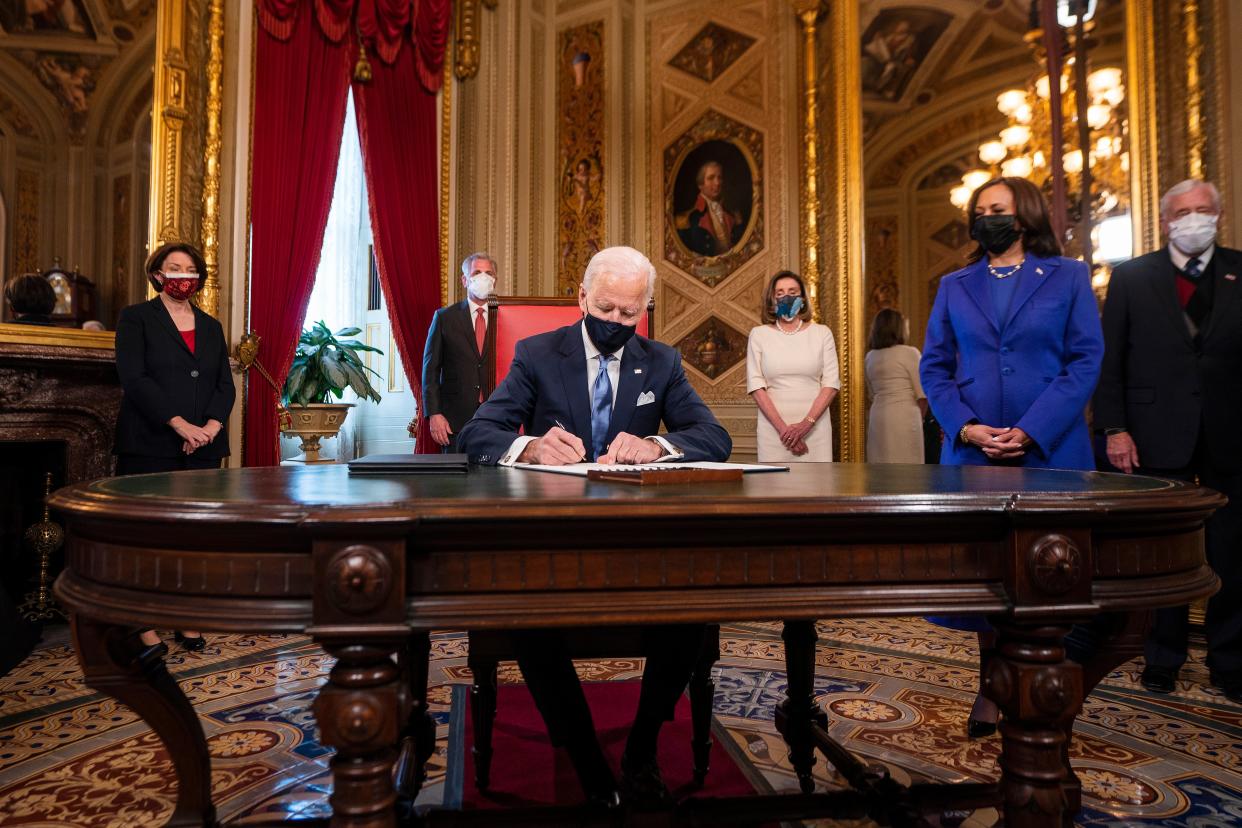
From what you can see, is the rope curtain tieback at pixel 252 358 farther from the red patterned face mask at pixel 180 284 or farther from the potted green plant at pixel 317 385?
the red patterned face mask at pixel 180 284

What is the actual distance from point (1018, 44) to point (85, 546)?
10266mm

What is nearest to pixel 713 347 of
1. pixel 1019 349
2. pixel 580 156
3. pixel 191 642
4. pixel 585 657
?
pixel 580 156

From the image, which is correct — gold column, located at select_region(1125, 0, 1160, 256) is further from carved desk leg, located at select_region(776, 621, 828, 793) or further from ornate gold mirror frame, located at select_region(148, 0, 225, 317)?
ornate gold mirror frame, located at select_region(148, 0, 225, 317)

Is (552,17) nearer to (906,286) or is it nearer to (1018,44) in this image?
(1018,44)

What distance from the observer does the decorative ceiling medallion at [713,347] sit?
6.34 metres

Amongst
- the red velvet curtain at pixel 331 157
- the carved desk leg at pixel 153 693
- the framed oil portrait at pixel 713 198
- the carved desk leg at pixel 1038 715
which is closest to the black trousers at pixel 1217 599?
the carved desk leg at pixel 1038 715

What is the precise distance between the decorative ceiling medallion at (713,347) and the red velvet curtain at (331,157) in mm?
2048

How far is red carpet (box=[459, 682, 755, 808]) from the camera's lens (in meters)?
2.03

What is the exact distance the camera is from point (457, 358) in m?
4.66

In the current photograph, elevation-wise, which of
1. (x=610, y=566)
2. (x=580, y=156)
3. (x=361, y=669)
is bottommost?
(x=361, y=669)

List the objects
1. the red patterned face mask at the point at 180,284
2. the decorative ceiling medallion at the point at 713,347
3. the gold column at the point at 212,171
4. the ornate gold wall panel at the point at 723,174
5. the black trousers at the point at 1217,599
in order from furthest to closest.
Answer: the decorative ceiling medallion at the point at 713,347 < the ornate gold wall panel at the point at 723,174 < the gold column at the point at 212,171 < the red patterned face mask at the point at 180,284 < the black trousers at the point at 1217,599

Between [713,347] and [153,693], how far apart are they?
17.4 ft

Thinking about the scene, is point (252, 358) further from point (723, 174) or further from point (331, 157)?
point (723, 174)

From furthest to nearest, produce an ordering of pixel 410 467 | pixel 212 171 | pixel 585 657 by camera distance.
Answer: pixel 212 171, pixel 585 657, pixel 410 467
